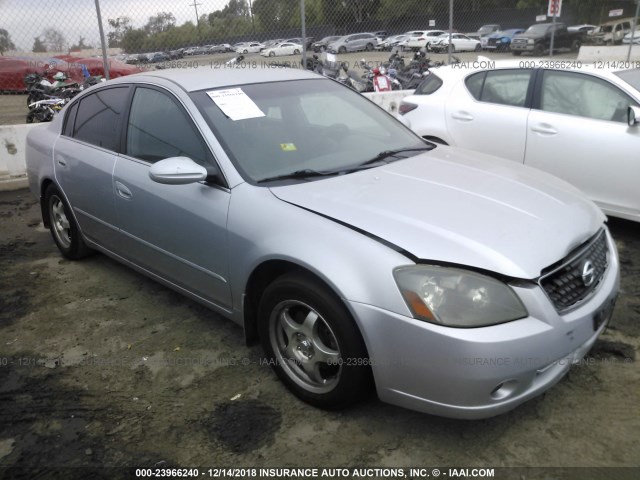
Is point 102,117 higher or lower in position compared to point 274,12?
lower

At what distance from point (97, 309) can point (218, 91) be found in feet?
5.93

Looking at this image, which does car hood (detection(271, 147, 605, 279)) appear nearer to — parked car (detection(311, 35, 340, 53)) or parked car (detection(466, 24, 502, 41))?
parked car (detection(311, 35, 340, 53))

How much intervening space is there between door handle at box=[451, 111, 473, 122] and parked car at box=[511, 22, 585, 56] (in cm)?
1500

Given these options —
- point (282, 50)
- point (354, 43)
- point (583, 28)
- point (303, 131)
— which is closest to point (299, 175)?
point (303, 131)

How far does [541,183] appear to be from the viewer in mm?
3082

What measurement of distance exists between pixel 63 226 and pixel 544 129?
4389mm

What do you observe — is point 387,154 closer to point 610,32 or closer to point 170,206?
point 170,206

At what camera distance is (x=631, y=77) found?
4.84 metres

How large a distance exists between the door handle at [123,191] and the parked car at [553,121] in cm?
347

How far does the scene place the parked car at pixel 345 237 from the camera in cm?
220

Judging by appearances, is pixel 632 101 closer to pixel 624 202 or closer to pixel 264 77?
pixel 624 202

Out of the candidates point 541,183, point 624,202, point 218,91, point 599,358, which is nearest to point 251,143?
point 218,91

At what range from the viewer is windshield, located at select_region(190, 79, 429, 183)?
3.05m

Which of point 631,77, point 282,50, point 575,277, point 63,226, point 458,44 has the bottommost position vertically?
point 63,226
